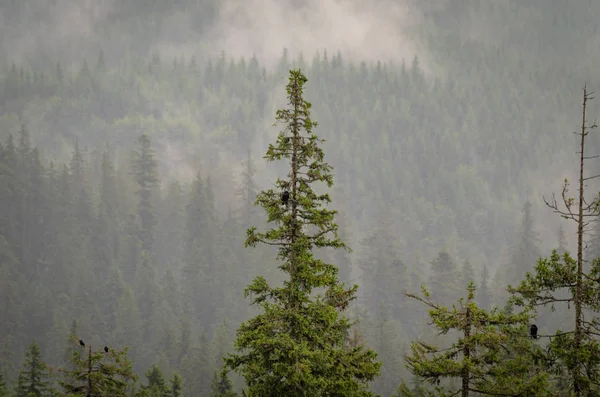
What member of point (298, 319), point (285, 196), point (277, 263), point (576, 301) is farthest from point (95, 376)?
point (277, 263)

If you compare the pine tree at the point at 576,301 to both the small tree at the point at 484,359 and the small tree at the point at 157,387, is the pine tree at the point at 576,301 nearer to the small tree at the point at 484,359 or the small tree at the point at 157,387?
the small tree at the point at 484,359

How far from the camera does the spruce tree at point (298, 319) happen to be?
11633 mm

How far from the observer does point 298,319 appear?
1195 cm

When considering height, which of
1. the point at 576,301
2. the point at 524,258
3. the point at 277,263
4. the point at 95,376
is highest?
the point at 524,258

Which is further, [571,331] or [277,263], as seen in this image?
[277,263]

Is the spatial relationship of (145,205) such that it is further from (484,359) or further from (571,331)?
(571,331)

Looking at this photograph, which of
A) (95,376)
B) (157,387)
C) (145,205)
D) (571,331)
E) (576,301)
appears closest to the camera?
(571,331)

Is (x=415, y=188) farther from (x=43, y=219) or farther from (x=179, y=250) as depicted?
(x=43, y=219)

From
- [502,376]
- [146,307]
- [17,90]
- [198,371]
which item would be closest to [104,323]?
[146,307]

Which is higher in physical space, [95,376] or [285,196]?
[285,196]

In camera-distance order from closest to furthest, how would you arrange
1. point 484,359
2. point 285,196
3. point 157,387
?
1. point 484,359
2. point 285,196
3. point 157,387

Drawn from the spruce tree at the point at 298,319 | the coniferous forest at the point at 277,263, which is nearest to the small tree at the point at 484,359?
the coniferous forest at the point at 277,263

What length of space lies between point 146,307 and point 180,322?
21.3ft

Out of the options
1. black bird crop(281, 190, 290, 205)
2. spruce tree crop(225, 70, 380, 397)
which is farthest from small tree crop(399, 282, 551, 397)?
black bird crop(281, 190, 290, 205)
